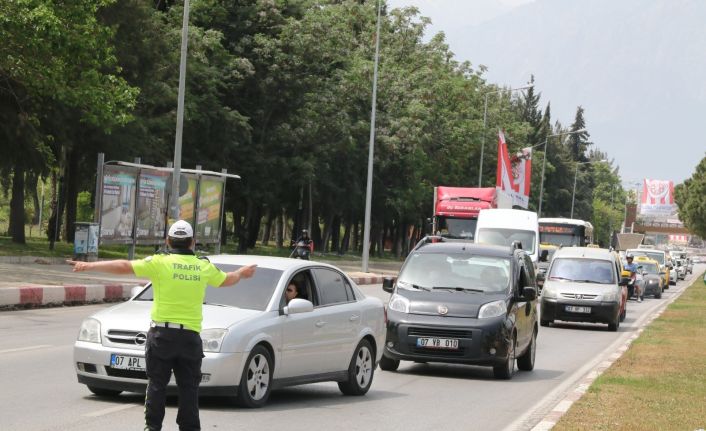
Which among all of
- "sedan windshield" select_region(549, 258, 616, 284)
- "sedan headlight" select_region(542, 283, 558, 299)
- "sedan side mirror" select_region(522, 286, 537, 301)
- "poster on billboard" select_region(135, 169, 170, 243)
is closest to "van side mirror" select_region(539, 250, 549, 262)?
"sedan windshield" select_region(549, 258, 616, 284)

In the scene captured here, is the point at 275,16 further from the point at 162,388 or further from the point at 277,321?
the point at 162,388

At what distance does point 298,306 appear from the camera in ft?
39.4

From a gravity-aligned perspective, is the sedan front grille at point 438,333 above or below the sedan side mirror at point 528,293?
below

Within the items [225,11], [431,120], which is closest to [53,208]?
[225,11]

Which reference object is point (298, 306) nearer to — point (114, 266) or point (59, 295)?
point (114, 266)

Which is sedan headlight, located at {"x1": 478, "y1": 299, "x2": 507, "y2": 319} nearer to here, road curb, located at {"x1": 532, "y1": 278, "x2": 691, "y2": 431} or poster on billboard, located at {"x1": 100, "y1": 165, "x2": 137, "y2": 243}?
road curb, located at {"x1": 532, "y1": 278, "x2": 691, "y2": 431}

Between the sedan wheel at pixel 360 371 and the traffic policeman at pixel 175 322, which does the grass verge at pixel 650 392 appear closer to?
the sedan wheel at pixel 360 371

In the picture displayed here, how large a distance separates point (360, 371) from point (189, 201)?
27125 millimetres

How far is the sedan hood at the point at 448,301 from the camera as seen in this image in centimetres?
1638

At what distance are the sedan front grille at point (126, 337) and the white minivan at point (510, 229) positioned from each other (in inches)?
1083

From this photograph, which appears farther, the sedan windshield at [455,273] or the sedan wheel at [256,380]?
the sedan windshield at [455,273]

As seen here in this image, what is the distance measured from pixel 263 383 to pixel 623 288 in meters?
21.4

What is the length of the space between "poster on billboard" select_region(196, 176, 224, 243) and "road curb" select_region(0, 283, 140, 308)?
11.9 m

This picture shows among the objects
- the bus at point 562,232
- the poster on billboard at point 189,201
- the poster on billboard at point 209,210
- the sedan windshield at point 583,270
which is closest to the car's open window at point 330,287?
the sedan windshield at point 583,270
